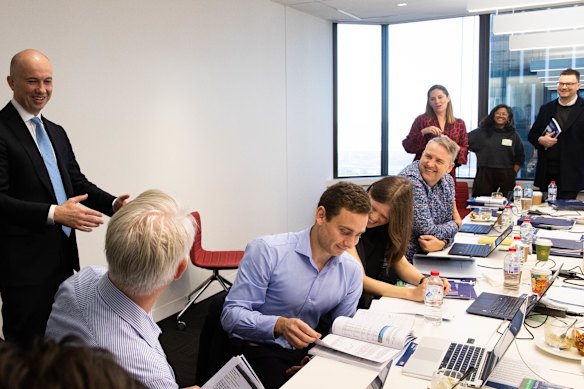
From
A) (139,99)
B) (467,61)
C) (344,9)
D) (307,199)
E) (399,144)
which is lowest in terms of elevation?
(307,199)

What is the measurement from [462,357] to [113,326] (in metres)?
1.13

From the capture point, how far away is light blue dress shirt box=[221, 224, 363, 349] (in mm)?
2143

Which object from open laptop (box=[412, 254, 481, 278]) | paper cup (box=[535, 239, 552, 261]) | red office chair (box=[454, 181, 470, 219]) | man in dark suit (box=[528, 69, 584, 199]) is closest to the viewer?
open laptop (box=[412, 254, 481, 278])

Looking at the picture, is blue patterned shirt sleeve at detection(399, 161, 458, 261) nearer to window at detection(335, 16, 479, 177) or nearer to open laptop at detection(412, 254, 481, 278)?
open laptop at detection(412, 254, 481, 278)

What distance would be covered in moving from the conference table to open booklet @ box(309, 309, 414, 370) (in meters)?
Result: 0.03

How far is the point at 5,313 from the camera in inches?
95.9

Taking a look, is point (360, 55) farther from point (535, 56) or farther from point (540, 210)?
point (540, 210)

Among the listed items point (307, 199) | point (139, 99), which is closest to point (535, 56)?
point (307, 199)

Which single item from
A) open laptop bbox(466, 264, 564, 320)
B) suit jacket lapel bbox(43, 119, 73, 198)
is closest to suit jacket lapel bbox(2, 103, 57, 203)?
suit jacket lapel bbox(43, 119, 73, 198)

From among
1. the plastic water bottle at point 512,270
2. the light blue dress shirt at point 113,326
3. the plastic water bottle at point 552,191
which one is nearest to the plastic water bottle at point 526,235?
the plastic water bottle at point 512,270

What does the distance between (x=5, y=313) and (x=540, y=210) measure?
422cm

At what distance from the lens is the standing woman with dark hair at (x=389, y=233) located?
2662 mm

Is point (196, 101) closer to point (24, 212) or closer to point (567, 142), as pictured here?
point (24, 212)

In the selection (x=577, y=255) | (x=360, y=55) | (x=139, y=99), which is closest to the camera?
(x=577, y=255)
